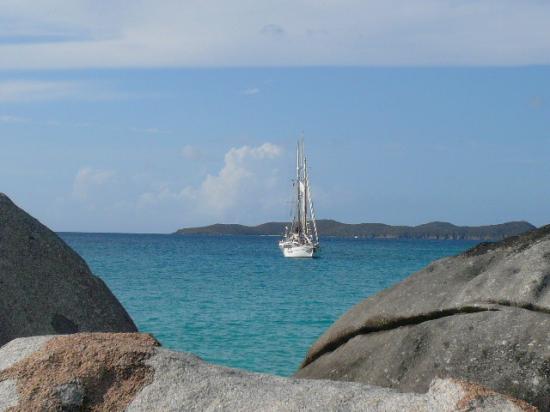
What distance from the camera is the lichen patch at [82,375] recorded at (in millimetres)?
5098

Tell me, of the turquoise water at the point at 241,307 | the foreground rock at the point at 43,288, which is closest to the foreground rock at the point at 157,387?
the foreground rock at the point at 43,288

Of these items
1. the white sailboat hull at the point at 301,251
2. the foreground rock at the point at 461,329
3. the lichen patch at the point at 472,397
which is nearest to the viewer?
the lichen patch at the point at 472,397

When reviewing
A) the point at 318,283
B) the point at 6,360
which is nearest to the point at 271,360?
the point at 6,360

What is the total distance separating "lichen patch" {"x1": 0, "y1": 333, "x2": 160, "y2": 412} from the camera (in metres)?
5.10

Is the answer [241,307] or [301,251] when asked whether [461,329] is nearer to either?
[241,307]

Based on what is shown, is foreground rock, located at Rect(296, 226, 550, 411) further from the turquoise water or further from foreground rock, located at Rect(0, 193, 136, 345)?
the turquoise water

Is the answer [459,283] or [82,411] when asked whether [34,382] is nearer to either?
[82,411]

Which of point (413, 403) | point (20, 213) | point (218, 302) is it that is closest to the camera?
point (413, 403)

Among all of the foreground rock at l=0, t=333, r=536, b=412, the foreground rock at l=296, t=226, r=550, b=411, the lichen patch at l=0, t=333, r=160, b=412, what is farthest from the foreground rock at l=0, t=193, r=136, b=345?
the lichen patch at l=0, t=333, r=160, b=412

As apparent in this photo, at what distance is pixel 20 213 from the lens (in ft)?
29.5

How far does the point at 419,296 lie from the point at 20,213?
417 cm

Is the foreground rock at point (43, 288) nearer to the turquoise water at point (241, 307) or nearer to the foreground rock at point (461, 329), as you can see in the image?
the foreground rock at point (461, 329)

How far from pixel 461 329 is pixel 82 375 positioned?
2.91 m

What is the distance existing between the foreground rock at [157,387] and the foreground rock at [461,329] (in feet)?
5.52
